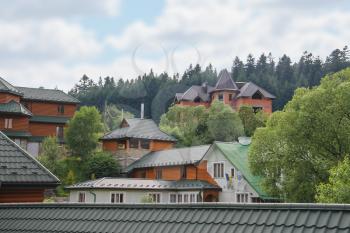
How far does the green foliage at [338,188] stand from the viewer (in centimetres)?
2317

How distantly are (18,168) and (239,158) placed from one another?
31833 mm

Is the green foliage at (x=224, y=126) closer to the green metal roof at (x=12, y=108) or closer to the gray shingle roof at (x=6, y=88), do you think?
the green metal roof at (x=12, y=108)

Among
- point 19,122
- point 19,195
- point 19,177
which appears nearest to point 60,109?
point 19,122

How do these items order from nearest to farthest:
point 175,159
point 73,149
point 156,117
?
point 175,159 < point 73,149 < point 156,117

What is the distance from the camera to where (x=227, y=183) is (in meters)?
44.2

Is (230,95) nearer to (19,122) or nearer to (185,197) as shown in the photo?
(19,122)

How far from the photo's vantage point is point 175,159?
4831cm

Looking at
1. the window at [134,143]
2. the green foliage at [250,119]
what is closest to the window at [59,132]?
the window at [134,143]

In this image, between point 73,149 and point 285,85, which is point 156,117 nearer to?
point 285,85

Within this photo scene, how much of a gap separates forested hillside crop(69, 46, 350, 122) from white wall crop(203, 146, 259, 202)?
50270 millimetres

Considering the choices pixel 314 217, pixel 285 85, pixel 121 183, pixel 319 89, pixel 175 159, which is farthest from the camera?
pixel 285 85

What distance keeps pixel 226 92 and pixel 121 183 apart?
143 ft

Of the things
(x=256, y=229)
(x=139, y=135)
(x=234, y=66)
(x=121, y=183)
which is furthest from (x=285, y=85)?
(x=256, y=229)

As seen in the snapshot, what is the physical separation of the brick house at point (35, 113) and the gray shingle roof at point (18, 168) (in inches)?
1552
